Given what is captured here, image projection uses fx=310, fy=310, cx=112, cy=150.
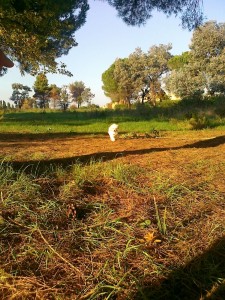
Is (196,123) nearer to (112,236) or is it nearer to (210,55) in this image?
(112,236)

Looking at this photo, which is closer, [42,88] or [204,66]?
[204,66]

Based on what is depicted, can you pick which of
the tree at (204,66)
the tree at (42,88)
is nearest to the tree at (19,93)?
the tree at (42,88)

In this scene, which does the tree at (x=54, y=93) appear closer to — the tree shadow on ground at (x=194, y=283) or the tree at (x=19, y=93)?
the tree at (x=19, y=93)

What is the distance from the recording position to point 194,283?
1961 mm

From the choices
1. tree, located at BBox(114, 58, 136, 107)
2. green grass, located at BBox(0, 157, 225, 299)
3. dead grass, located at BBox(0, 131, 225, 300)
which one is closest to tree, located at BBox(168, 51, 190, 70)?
tree, located at BBox(114, 58, 136, 107)

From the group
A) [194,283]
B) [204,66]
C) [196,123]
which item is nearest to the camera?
[194,283]

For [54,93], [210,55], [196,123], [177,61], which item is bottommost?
[196,123]

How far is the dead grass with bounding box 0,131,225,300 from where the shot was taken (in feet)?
6.27

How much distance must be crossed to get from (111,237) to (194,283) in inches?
29.8

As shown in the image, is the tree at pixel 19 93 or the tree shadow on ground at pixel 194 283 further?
the tree at pixel 19 93

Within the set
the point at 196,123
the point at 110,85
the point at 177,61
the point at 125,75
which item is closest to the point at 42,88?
the point at 125,75

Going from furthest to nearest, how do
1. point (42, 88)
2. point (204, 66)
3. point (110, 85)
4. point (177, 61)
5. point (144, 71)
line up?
point (110, 85), point (177, 61), point (42, 88), point (144, 71), point (204, 66)

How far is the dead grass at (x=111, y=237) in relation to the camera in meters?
1.91

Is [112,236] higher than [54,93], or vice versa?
[54,93]
